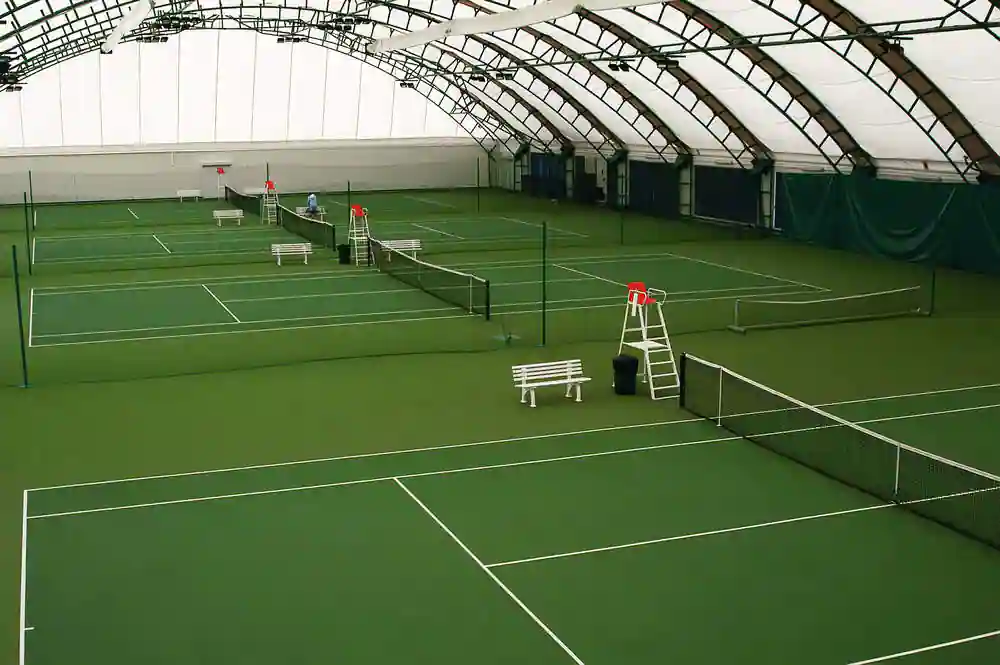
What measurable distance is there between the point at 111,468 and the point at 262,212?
31083mm

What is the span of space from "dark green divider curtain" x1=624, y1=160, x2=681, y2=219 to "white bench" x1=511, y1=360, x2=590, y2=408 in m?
29.9

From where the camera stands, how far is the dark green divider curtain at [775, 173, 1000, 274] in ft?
98.8

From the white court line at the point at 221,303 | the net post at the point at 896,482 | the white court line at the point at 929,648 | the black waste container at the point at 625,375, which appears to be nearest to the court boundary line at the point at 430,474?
the net post at the point at 896,482

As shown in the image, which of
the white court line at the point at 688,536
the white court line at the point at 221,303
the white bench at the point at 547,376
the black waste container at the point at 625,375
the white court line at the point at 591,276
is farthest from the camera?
the white court line at the point at 591,276

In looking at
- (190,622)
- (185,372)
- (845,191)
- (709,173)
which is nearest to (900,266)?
(845,191)

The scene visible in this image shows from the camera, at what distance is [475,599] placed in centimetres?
984

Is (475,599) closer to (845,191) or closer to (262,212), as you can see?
(845,191)

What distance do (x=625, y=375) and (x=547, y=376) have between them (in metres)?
1.17

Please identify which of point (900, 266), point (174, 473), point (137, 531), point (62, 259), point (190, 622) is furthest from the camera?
point (62, 259)

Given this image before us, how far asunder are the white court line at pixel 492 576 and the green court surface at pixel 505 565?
0.08ft

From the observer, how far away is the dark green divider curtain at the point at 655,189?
151 ft

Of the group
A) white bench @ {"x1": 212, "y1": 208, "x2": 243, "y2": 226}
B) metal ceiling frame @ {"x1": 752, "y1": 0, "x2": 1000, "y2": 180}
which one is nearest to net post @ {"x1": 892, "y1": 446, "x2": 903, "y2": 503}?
metal ceiling frame @ {"x1": 752, "y1": 0, "x2": 1000, "y2": 180}

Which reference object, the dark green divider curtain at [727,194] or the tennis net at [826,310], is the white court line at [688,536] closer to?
the tennis net at [826,310]

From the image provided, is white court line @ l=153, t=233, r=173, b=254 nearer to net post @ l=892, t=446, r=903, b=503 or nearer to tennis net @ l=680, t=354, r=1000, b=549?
tennis net @ l=680, t=354, r=1000, b=549
